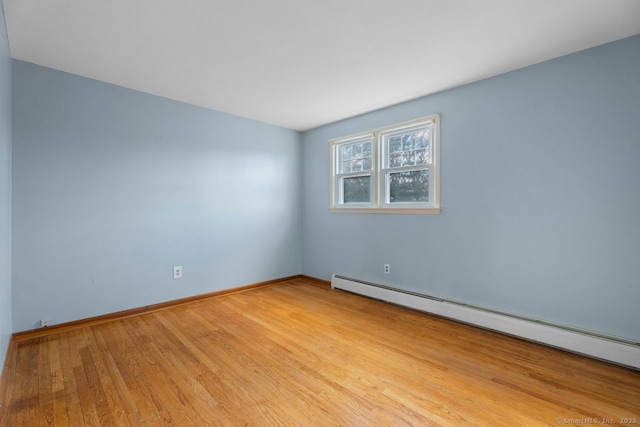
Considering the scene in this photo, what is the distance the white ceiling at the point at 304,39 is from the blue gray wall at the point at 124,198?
0.36m

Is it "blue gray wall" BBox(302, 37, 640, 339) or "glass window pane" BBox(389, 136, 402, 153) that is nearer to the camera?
"blue gray wall" BBox(302, 37, 640, 339)

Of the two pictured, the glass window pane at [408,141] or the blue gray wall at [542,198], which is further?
the glass window pane at [408,141]

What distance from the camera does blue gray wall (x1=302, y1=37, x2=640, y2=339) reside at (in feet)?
6.90

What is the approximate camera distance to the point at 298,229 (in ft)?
15.4

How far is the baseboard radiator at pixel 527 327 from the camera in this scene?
80.7 inches

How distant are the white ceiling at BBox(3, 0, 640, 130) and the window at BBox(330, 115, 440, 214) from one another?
0.55 m

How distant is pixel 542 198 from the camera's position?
2428 mm

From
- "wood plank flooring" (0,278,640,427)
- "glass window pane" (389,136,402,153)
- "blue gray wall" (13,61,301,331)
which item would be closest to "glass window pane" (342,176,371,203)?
"glass window pane" (389,136,402,153)

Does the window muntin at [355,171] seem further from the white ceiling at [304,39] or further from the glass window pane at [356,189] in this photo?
the white ceiling at [304,39]

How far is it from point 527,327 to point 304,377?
77.5 inches

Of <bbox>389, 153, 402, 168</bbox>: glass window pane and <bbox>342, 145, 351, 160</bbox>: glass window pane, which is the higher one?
<bbox>342, 145, 351, 160</bbox>: glass window pane

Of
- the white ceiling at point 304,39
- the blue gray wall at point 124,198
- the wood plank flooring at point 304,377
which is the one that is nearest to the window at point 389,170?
the white ceiling at point 304,39

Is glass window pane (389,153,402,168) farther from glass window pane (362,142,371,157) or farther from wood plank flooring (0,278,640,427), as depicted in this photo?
wood plank flooring (0,278,640,427)

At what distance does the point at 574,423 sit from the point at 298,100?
3.48 meters
